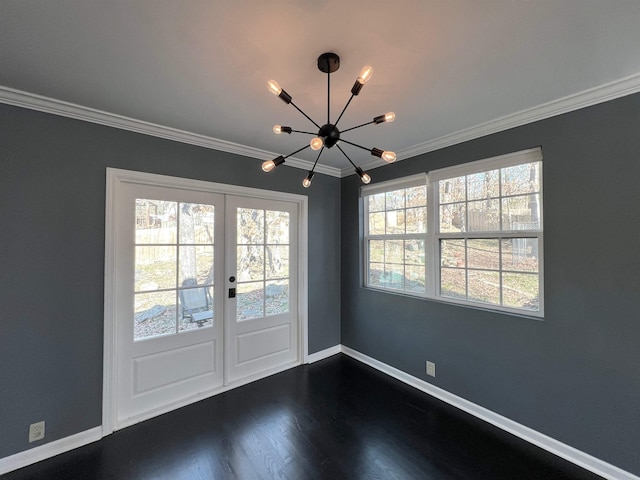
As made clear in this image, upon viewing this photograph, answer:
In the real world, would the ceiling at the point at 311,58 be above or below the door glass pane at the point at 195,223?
above

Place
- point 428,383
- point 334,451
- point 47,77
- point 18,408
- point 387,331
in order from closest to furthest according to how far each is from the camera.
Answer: point 47,77 → point 18,408 → point 334,451 → point 428,383 → point 387,331

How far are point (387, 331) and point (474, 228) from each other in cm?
147

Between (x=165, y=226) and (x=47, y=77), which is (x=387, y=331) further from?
(x=47, y=77)

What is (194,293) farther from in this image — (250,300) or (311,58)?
(311,58)

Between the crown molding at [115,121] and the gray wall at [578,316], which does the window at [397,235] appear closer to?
the gray wall at [578,316]

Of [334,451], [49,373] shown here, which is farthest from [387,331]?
[49,373]

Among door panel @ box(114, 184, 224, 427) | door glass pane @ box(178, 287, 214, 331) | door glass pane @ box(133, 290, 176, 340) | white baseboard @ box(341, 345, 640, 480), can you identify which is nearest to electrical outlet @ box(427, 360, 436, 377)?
white baseboard @ box(341, 345, 640, 480)

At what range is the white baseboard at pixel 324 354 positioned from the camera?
3423mm

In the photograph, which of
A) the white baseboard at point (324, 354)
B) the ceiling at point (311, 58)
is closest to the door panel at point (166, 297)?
the ceiling at point (311, 58)

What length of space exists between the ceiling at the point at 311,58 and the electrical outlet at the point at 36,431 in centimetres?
218

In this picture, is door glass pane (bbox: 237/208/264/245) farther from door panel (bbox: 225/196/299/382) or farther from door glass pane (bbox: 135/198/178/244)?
door glass pane (bbox: 135/198/178/244)

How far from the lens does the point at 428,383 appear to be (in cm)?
272

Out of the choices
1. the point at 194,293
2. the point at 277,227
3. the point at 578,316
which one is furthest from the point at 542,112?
the point at 194,293

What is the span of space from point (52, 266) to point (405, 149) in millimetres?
3181
